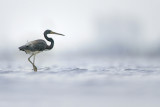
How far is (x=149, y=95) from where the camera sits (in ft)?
45.1

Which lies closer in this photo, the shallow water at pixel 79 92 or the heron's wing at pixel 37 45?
the shallow water at pixel 79 92

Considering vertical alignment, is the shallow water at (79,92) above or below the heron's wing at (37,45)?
below

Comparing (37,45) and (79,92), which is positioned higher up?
(37,45)

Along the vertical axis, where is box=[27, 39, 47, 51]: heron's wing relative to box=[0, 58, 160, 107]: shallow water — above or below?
above

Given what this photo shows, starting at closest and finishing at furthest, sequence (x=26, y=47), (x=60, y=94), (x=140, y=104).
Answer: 1. (x=140, y=104)
2. (x=60, y=94)
3. (x=26, y=47)

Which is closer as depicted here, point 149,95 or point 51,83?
point 149,95

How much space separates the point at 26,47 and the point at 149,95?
12.1 metres

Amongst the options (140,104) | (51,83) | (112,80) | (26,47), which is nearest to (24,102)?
(140,104)

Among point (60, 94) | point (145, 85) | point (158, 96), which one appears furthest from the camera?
point (145, 85)

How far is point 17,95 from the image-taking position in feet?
46.8

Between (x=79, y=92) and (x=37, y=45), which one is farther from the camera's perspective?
(x=37, y=45)

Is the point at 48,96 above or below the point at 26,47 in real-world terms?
below

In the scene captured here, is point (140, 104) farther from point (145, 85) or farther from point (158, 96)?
point (145, 85)

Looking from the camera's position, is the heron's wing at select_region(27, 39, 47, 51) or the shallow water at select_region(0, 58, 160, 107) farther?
the heron's wing at select_region(27, 39, 47, 51)
